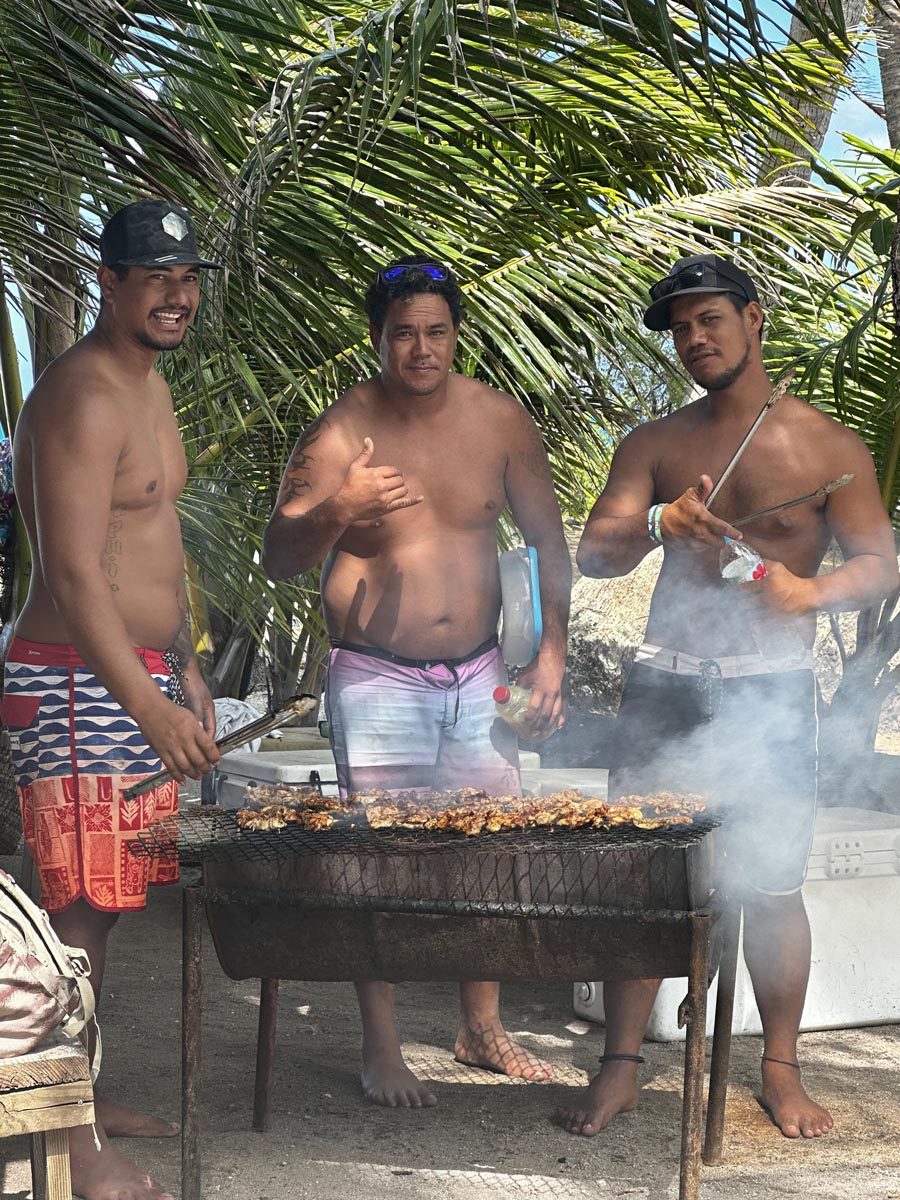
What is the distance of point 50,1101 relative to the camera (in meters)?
2.25

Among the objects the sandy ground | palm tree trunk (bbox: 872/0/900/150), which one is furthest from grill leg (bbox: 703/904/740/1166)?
palm tree trunk (bbox: 872/0/900/150)

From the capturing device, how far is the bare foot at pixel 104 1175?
116 inches

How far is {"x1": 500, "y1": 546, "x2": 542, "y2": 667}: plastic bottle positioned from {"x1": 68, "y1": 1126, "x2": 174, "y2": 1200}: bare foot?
156cm

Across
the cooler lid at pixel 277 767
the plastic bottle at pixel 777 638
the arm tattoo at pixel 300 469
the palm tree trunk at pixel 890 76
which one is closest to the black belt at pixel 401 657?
the arm tattoo at pixel 300 469

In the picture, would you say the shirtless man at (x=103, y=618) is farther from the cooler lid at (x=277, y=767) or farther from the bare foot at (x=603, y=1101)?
the cooler lid at (x=277, y=767)

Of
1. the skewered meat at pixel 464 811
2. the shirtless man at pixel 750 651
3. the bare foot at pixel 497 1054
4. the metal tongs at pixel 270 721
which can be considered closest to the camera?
the metal tongs at pixel 270 721

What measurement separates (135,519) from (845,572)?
5.80 ft

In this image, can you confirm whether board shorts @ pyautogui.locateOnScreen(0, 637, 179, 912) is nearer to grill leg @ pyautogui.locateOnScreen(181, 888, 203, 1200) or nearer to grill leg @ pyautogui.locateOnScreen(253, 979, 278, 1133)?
grill leg @ pyautogui.locateOnScreen(181, 888, 203, 1200)

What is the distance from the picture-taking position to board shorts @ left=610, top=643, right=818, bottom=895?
11.6ft

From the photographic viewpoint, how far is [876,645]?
688 centimetres

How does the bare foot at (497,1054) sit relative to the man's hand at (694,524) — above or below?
below

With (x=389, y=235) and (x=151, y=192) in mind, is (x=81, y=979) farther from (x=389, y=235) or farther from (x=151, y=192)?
(x=389, y=235)

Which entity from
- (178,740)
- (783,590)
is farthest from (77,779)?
(783,590)

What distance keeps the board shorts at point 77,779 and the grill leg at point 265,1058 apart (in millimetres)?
607
